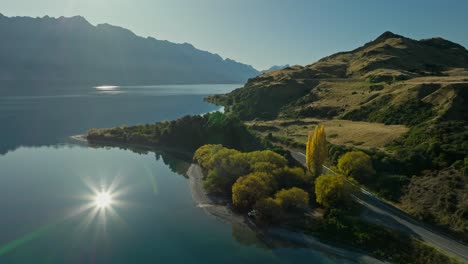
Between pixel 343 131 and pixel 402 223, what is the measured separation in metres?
53.1

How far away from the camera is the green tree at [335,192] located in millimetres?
68000

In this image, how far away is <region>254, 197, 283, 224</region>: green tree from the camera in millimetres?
67312

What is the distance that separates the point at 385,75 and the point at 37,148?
531ft

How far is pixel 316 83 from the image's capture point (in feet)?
623

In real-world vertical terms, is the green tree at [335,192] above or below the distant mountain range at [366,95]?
below

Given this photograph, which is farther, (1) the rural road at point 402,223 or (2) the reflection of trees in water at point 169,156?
(2) the reflection of trees in water at point 169,156

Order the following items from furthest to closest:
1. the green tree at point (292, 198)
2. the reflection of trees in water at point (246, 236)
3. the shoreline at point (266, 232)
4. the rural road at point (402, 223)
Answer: the green tree at point (292, 198) < the reflection of trees in water at point (246, 236) < the shoreline at point (266, 232) < the rural road at point (402, 223)

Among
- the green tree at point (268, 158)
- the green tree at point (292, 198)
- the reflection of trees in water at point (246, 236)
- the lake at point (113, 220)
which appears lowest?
the lake at point (113, 220)

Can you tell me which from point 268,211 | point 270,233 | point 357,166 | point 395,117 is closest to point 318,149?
point 357,166

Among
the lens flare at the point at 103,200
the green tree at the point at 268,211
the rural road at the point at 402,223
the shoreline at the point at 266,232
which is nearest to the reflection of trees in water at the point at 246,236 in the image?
the shoreline at the point at 266,232

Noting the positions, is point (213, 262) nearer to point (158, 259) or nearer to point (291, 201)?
point (158, 259)

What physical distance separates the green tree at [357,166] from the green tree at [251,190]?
18.8 meters

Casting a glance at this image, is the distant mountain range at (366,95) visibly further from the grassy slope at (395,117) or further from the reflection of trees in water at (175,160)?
the reflection of trees in water at (175,160)

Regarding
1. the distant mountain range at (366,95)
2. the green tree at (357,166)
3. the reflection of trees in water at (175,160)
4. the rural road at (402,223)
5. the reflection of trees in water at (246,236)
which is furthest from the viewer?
the distant mountain range at (366,95)
